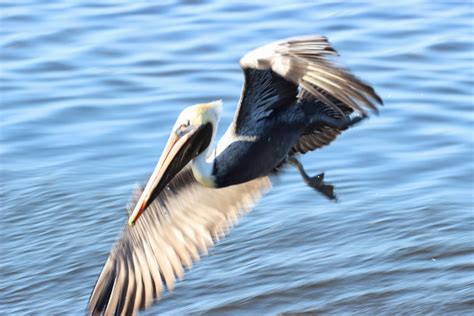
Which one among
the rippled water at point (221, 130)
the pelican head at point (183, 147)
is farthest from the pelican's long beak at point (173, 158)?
the rippled water at point (221, 130)

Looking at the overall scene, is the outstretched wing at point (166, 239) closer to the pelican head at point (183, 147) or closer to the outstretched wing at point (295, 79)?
the pelican head at point (183, 147)

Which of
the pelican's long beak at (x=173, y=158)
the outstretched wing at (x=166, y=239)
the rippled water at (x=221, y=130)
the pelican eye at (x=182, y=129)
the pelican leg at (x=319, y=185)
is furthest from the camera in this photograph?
the rippled water at (x=221, y=130)

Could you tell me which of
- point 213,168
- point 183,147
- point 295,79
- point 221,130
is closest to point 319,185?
point 213,168

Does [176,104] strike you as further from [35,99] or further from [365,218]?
[365,218]

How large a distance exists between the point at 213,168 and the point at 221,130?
2833 millimetres

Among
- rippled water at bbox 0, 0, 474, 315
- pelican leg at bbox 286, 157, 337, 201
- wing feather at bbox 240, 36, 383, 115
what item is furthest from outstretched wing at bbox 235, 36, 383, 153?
rippled water at bbox 0, 0, 474, 315

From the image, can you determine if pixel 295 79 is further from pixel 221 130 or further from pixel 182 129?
pixel 221 130

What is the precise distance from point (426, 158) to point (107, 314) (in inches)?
127

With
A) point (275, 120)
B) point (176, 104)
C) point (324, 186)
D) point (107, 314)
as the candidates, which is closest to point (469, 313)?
point (324, 186)

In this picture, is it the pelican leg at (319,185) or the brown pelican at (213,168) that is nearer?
the brown pelican at (213,168)

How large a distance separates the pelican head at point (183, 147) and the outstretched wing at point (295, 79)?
0.57ft

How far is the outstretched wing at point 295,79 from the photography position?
5.96 metres

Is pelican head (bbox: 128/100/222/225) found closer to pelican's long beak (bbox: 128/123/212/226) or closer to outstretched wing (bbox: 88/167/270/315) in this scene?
pelican's long beak (bbox: 128/123/212/226)

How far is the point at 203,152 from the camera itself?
6930 millimetres
